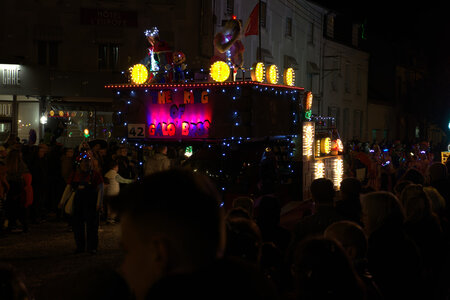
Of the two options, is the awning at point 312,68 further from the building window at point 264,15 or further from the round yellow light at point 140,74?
the round yellow light at point 140,74

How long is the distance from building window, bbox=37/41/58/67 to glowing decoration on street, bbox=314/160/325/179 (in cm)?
1335

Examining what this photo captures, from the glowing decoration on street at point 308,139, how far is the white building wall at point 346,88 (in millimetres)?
19945

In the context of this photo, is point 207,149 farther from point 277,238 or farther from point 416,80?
point 416,80

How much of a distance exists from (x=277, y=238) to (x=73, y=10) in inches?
770

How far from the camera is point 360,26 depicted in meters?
38.5

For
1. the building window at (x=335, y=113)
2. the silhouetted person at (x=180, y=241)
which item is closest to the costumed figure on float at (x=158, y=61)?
the silhouetted person at (x=180, y=241)

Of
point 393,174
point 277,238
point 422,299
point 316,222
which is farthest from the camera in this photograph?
point 393,174

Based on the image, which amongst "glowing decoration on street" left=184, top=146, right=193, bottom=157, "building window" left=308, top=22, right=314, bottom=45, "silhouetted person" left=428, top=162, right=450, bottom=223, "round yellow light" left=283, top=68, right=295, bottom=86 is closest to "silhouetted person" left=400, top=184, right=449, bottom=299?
"silhouetted person" left=428, top=162, right=450, bottom=223

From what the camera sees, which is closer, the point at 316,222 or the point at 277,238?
the point at 316,222

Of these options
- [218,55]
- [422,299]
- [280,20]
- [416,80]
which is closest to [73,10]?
[280,20]

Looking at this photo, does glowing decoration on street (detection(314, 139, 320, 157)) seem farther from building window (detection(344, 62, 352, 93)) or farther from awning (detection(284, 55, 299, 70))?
building window (detection(344, 62, 352, 93))

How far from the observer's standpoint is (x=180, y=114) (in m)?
12.2

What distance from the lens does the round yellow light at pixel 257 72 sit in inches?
471

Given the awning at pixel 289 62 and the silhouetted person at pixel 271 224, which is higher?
the awning at pixel 289 62
